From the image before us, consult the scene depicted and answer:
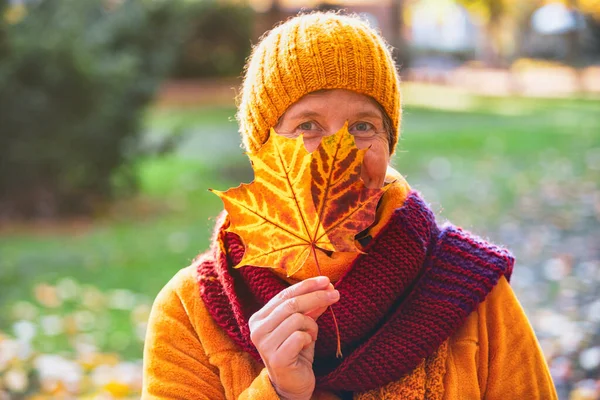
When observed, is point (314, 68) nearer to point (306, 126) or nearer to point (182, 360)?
point (306, 126)

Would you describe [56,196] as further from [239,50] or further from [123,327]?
[239,50]

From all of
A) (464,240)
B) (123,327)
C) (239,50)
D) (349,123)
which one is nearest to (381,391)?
(464,240)

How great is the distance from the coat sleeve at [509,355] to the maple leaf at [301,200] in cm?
52

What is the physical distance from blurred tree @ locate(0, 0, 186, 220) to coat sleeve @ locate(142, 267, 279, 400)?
243 inches

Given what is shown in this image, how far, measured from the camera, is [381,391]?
199 cm

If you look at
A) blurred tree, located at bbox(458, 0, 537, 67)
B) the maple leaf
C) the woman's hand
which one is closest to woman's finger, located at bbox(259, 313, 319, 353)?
the woman's hand

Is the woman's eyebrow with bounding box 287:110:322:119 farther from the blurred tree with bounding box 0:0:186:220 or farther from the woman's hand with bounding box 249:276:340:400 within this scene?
the blurred tree with bounding box 0:0:186:220

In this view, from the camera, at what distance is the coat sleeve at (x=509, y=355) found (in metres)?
1.97

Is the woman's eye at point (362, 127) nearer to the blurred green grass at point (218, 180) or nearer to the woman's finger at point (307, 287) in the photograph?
the woman's finger at point (307, 287)

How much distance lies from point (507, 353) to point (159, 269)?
5.20m

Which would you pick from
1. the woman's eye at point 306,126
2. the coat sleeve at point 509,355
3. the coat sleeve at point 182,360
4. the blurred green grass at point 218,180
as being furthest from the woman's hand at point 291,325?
the blurred green grass at point 218,180

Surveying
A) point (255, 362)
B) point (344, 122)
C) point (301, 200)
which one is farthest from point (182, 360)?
point (344, 122)

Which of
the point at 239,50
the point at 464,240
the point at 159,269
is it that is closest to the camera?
the point at 464,240

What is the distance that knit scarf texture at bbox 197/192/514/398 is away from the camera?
1943 millimetres
